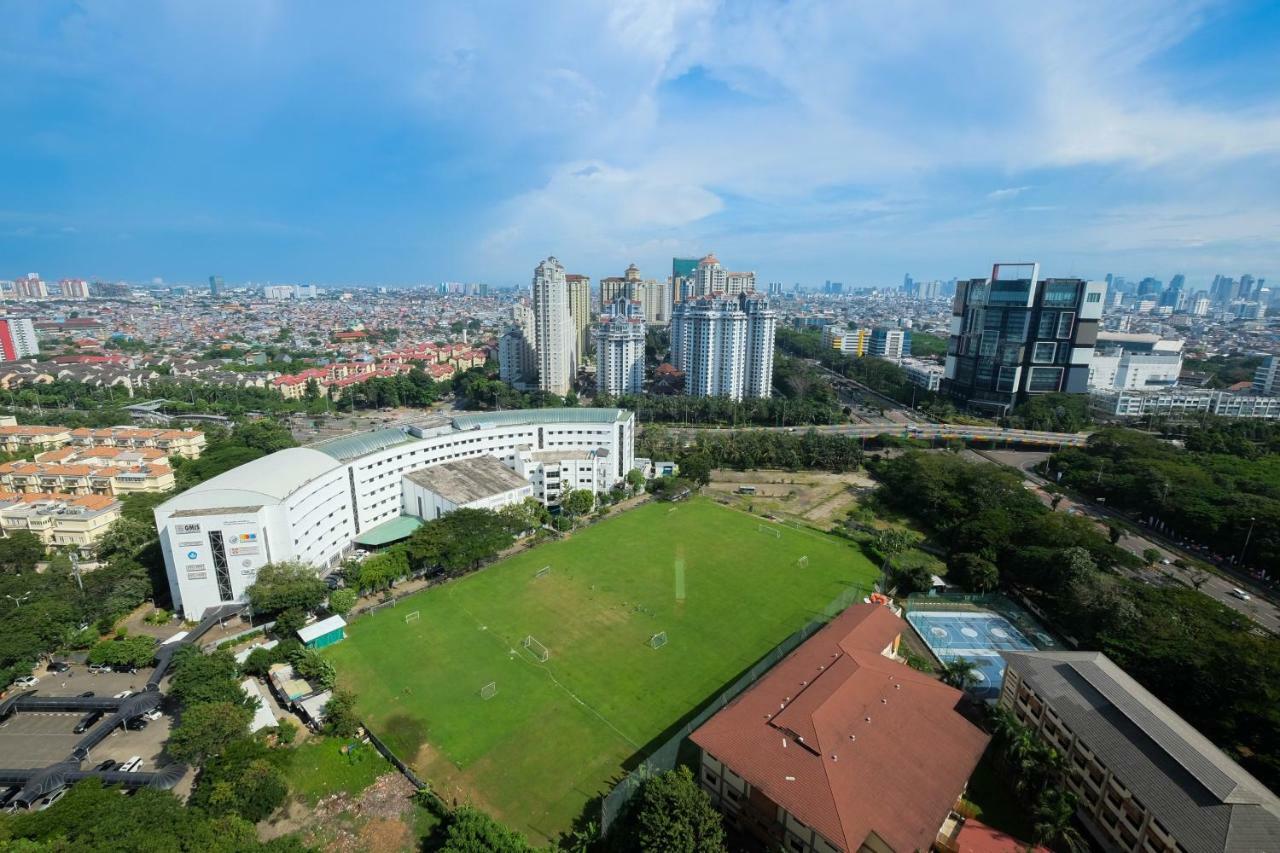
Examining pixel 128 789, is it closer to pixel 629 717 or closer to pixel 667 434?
pixel 629 717

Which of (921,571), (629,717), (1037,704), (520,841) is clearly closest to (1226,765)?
(1037,704)

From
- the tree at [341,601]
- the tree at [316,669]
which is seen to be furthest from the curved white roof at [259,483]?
the tree at [316,669]

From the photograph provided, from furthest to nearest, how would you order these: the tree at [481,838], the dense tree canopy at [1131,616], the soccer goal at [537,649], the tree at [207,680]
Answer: the soccer goal at [537,649] < the tree at [207,680] < the dense tree canopy at [1131,616] < the tree at [481,838]

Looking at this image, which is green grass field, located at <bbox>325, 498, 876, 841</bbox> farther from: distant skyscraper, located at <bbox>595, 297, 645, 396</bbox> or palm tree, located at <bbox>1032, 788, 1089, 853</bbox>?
distant skyscraper, located at <bbox>595, 297, 645, 396</bbox>

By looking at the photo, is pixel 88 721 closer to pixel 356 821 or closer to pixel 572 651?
pixel 356 821

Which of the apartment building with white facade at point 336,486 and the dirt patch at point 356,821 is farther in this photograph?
the apartment building with white facade at point 336,486

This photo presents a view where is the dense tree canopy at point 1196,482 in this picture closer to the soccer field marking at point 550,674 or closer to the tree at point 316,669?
the soccer field marking at point 550,674
